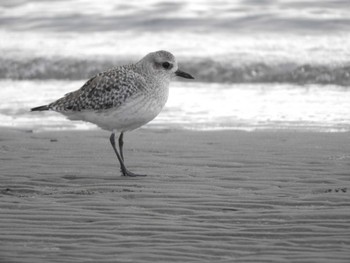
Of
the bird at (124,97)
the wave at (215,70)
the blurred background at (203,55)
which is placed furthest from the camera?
the wave at (215,70)

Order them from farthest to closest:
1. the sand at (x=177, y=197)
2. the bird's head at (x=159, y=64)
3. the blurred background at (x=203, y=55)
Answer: the blurred background at (x=203, y=55) → the bird's head at (x=159, y=64) → the sand at (x=177, y=197)

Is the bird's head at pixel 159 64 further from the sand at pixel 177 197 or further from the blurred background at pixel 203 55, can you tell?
the blurred background at pixel 203 55

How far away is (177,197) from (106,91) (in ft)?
6.23

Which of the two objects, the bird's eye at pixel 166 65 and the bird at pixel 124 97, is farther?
the bird's eye at pixel 166 65

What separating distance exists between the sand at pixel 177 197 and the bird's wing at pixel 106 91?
0.49 meters

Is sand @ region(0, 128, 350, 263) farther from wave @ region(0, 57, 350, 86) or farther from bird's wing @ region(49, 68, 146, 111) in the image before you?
wave @ region(0, 57, 350, 86)

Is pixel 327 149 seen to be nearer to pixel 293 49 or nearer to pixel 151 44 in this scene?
pixel 293 49

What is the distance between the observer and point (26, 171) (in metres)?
7.20

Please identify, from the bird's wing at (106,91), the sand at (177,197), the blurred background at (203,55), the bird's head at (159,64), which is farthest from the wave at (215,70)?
the bird's wing at (106,91)

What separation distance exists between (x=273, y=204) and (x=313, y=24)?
36.6 feet

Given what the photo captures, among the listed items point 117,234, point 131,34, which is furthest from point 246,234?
point 131,34

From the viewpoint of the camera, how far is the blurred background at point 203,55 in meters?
10.5

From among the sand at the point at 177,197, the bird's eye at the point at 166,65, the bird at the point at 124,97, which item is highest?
the bird's eye at the point at 166,65

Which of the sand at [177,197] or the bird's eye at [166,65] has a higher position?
the bird's eye at [166,65]
